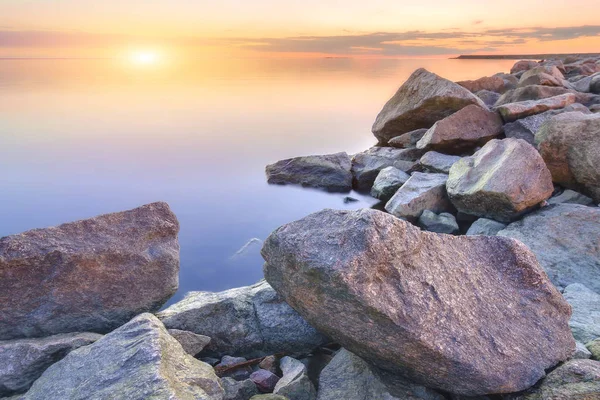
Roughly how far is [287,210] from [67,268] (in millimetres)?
7743

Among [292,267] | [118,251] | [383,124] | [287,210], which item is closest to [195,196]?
[287,210]

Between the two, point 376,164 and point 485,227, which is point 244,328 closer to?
point 485,227

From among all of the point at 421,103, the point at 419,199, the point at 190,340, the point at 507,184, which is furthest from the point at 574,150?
the point at 190,340

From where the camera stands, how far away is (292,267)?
3600 mm

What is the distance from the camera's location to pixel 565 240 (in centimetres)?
688

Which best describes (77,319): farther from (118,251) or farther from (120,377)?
(120,377)

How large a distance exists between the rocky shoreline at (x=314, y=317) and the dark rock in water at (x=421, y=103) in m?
6.64

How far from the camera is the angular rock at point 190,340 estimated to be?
441cm

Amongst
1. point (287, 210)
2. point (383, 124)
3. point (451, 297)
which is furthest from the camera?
point (383, 124)

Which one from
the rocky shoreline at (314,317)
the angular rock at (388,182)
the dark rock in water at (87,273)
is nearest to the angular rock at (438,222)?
the rocky shoreline at (314,317)

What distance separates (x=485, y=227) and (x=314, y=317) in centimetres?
509

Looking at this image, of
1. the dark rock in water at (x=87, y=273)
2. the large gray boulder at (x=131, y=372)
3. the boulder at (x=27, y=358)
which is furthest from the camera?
the dark rock in water at (x=87, y=273)

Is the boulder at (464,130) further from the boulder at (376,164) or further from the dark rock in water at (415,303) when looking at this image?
the dark rock in water at (415,303)

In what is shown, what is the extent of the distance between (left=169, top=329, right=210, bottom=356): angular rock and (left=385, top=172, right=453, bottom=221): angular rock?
→ 16.8 feet
